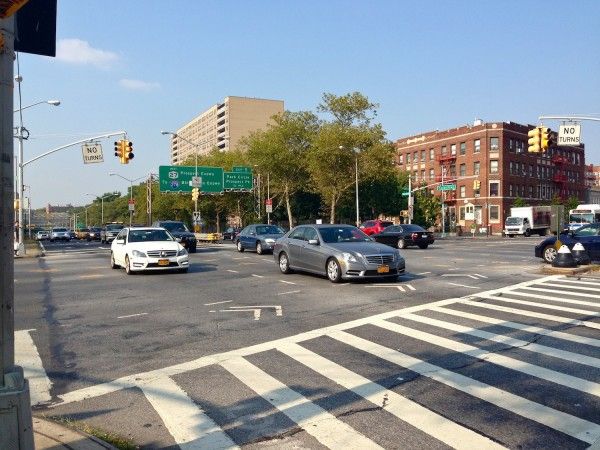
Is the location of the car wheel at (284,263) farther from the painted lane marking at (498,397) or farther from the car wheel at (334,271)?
the painted lane marking at (498,397)

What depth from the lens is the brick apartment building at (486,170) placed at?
80.3 meters

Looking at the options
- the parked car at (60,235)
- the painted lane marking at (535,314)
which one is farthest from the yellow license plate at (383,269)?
the parked car at (60,235)

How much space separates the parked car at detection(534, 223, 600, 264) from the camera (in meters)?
19.3

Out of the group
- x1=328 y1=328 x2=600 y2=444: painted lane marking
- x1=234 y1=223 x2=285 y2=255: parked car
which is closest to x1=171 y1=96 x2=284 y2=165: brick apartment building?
x1=234 y1=223 x2=285 y2=255: parked car

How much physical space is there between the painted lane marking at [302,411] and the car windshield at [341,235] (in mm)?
8721

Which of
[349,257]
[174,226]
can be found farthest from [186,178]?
[349,257]

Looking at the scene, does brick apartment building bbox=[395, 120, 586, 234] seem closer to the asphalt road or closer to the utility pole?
the asphalt road

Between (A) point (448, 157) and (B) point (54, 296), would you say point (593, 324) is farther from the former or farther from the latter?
(A) point (448, 157)

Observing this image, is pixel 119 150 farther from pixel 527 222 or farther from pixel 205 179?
pixel 527 222

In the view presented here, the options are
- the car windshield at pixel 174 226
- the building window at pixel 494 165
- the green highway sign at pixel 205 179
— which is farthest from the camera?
the building window at pixel 494 165

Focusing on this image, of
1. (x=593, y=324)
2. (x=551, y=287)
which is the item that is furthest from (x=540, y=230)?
(x=593, y=324)

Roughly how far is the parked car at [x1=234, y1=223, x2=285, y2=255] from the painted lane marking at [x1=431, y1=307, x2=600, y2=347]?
1647 cm

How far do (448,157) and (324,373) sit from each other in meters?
83.3

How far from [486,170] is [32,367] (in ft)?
262
